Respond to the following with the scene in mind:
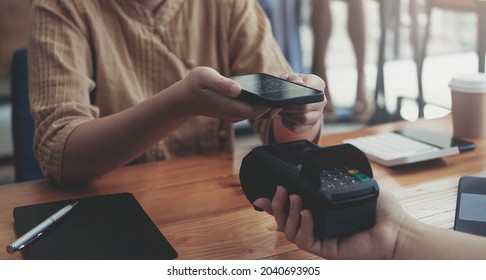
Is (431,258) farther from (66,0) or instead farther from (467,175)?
(66,0)

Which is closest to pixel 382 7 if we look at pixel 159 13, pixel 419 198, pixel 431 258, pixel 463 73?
pixel 463 73

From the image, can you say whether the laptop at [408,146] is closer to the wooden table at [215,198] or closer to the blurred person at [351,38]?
the wooden table at [215,198]

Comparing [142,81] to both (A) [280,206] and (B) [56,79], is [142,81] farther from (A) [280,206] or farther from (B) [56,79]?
(A) [280,206]

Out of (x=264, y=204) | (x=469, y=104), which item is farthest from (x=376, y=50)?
(x=264, y=204)

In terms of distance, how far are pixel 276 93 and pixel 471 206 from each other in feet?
0.95

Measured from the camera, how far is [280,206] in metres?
0.59

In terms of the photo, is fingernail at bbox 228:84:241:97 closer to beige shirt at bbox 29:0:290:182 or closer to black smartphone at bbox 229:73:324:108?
black smartphone at bbox 229:73:324:108

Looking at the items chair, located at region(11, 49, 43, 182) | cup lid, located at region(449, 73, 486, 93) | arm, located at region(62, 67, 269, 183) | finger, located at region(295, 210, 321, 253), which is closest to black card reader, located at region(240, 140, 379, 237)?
finger, located at region(295, 210, 321, 253)

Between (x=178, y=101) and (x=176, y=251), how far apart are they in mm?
222

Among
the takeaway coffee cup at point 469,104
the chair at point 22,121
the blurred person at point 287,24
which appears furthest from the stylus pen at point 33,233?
the blurred person at point 287,24

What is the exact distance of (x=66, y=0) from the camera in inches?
36.0

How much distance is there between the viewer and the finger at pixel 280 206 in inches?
23.0

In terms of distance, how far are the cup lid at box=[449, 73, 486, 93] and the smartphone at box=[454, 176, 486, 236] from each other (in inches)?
9.8

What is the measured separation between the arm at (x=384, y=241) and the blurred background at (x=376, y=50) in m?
1.70
